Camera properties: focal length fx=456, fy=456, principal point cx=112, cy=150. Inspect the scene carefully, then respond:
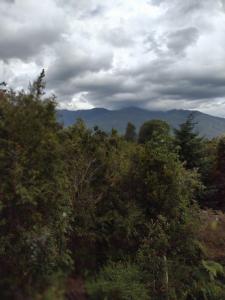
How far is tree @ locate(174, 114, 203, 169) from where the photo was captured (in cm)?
3044

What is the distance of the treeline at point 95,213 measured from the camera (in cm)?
1219

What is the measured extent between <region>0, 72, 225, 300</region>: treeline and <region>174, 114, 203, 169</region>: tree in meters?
9.22

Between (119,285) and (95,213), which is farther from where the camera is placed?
(95,213)

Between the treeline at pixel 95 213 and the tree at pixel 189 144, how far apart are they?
9221 mm

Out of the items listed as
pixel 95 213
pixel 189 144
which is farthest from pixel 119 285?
pixel 189 144

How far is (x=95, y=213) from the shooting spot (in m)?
19.3

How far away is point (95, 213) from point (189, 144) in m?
13.2

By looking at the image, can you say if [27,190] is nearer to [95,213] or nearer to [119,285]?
[119,285]

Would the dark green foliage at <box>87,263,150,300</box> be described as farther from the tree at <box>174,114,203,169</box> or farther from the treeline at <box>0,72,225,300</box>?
the tree at <box>174,114,203,169</box>

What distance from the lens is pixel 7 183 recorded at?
11969 millimetres

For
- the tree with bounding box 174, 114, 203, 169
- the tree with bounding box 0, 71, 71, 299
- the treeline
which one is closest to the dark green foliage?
the treeline

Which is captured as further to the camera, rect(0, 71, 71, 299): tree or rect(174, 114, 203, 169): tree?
rect(174, 114, 203, 169): tree

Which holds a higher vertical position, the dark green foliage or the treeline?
the treeline

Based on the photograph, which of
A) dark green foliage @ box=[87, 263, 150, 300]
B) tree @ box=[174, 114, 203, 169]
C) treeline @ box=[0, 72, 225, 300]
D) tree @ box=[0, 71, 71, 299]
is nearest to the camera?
tree @ box=[0, 71, 71, 299]
